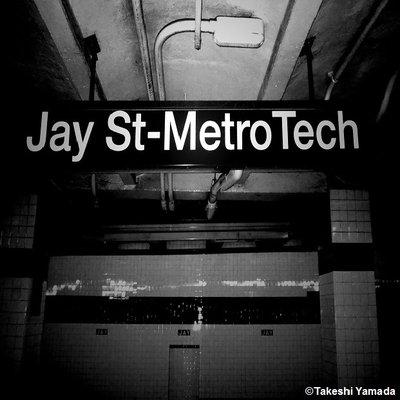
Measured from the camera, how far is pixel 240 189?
6316 millimetres

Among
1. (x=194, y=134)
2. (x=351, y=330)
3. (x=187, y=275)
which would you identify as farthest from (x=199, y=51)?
(x=187, y=275)

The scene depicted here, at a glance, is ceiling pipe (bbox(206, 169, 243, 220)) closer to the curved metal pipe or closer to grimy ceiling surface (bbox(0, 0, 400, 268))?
grimy ceiling surface (bbox(0, 0, 400, 268))

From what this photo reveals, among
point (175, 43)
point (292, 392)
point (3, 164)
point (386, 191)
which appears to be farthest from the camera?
point (292, 392)

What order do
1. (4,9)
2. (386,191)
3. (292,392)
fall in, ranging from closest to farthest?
1. (4,9)
2. (386,191)
3. (292,392)

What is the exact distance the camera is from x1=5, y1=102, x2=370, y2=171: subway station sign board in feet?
7.17

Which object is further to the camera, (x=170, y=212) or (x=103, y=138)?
(x=170, y=212)

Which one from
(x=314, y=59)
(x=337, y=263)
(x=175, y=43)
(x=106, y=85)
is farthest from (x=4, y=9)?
(x=337, y=263)

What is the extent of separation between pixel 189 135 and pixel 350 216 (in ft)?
12.8

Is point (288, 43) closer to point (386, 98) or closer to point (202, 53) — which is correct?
point (202, 53)

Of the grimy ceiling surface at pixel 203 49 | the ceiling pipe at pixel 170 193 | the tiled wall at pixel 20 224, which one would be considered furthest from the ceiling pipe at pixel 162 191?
the tiled wall at pixel 20 224

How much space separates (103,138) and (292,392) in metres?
6.45

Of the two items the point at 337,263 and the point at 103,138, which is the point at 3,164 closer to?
the point at 103,138

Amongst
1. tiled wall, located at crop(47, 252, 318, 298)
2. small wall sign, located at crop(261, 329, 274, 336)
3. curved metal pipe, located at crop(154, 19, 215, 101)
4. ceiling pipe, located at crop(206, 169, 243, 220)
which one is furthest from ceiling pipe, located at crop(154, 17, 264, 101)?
small wall sign, located at crop(261, 329, 274, 336)

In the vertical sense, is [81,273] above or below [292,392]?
above
